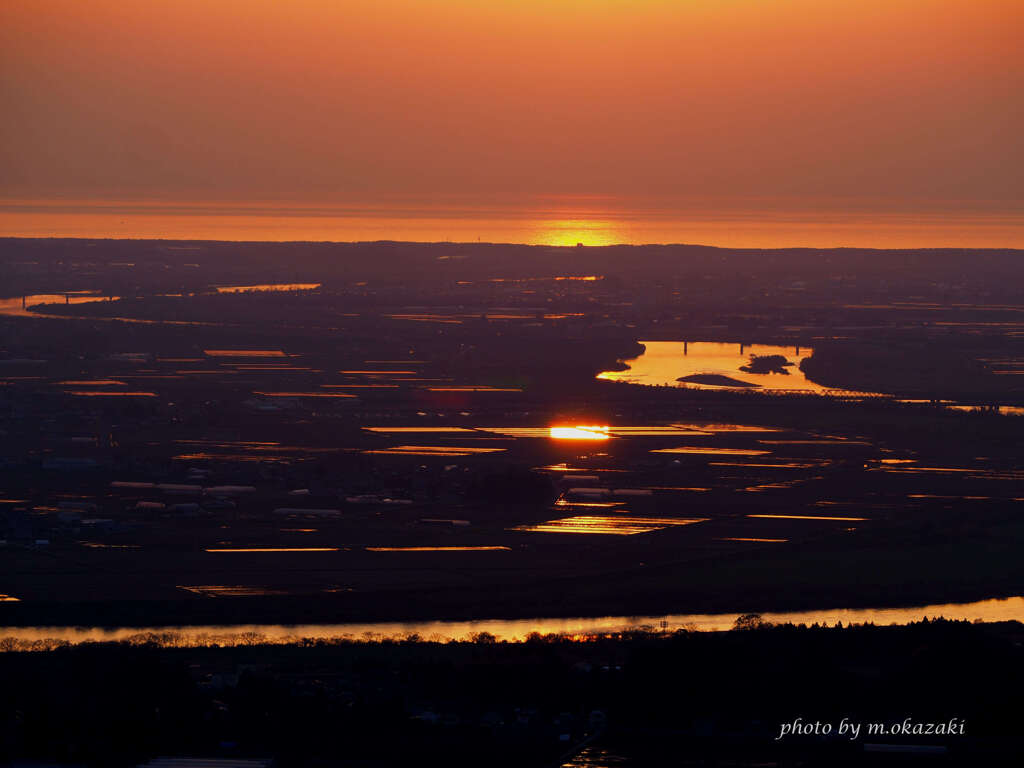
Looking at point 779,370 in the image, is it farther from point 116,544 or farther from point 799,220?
point 799,220

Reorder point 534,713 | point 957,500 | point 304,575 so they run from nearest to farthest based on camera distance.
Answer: point 534,713 → point 304,575 → point 957,500

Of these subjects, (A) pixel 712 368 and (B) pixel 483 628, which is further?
(A) pixel 712 368

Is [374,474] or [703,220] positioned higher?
[703,220]

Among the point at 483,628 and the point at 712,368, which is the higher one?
the point at 712,368

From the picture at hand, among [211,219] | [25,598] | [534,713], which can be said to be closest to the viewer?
[534,713]

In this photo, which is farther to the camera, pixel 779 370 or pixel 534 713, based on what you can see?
pixel 779 370

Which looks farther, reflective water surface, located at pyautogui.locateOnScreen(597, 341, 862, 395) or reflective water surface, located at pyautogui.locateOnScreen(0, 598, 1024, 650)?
reflective water surface, located at pyautogui.locateOnScreen(597, 341, 862, 395)

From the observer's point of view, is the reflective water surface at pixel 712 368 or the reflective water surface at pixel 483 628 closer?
the reflective water surface at pixel 483 628

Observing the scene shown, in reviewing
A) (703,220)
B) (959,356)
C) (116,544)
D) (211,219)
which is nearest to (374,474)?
(116,544)

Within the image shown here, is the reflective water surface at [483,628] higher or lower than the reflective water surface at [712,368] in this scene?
lower

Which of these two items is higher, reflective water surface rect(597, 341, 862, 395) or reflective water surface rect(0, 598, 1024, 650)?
reflective water surface rect(597, 341, 862, 395)
